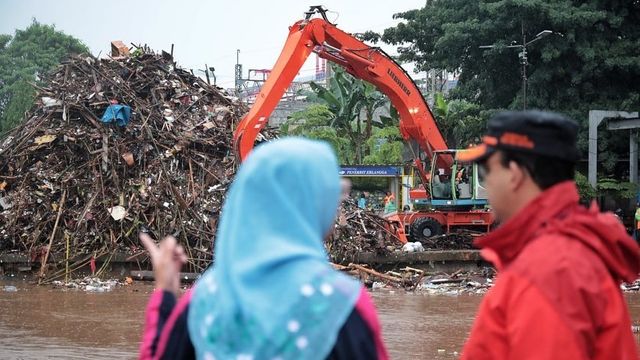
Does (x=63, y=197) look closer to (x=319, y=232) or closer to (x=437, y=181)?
(x=437, y=181)

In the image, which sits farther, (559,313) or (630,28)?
(630,28)

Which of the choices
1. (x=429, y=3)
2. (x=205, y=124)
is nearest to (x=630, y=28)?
(x=429, y=3)

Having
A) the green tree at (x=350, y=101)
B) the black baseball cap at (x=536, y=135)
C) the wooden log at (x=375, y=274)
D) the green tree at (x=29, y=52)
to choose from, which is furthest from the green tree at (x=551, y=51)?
the green tree at (x=29, y=52)

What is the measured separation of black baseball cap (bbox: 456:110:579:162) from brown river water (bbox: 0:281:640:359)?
6868 millimetres

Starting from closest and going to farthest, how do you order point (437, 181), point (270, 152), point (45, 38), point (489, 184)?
point (270, 152)
point (489, 184)
point (437, 181)
point (45, 38)

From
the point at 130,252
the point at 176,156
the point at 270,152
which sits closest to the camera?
the point at 270,152

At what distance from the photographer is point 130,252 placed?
16188 millimetres

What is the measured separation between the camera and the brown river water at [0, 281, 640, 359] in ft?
31.2

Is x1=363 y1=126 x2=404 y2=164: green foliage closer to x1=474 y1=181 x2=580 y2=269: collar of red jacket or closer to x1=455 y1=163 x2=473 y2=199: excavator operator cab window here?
x1=455 y1=163 x2=473 y2=199: excavator operator cab window

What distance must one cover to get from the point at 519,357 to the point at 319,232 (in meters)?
0.63

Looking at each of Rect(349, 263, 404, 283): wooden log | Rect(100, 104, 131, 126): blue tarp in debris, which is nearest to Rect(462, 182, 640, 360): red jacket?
Rect(349, 263, 404, 283): wooden log

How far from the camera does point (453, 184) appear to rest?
19.8 m

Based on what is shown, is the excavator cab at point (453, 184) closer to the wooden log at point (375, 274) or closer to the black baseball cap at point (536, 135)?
the wooden log at point (375, 274)

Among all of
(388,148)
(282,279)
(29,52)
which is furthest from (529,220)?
(29,52)
